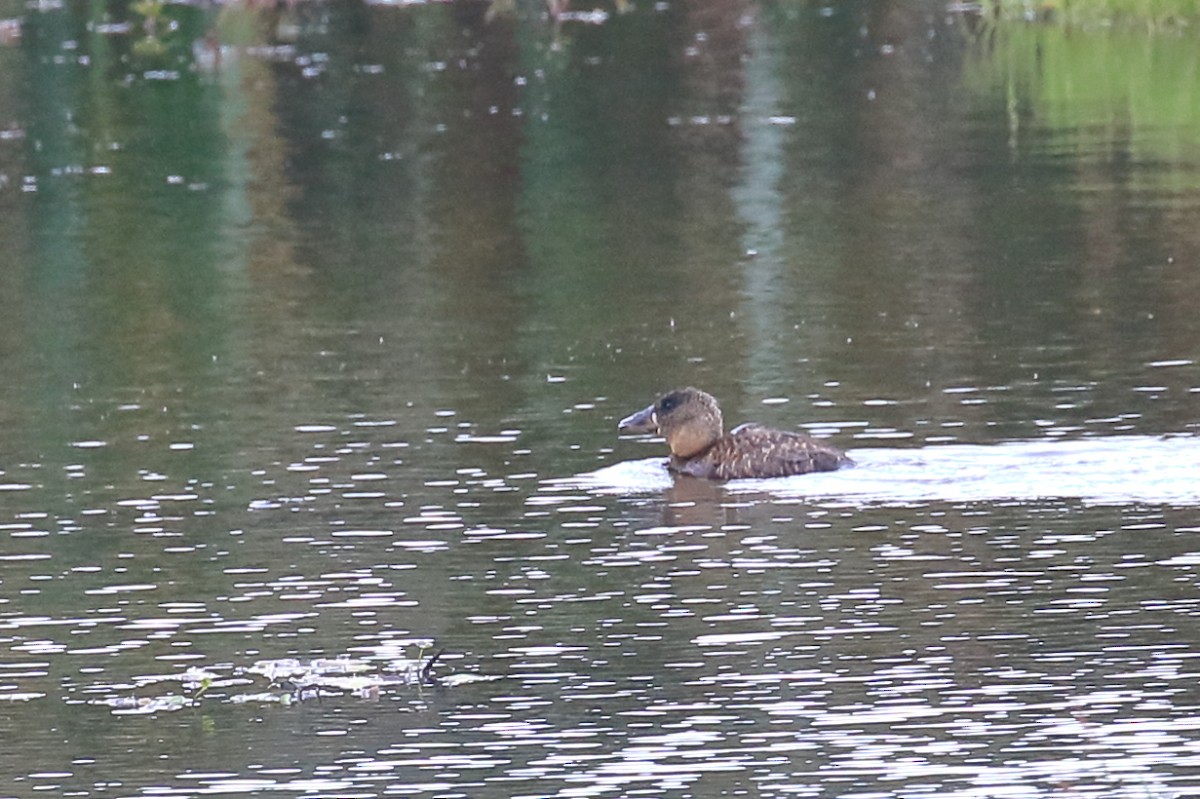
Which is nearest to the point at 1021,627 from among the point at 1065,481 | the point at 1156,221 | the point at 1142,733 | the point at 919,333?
the point at 1142,733

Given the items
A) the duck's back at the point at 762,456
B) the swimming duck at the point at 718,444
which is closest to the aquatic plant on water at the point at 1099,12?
the swimming duck at the point at 718,444

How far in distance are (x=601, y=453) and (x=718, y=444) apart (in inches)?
23.1

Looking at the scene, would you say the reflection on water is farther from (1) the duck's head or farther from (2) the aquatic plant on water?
(2) the aquatic plant on water

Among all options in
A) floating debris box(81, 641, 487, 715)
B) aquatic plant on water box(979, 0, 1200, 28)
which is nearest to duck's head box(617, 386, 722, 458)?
floating debris box(81, 641, 487, 715)

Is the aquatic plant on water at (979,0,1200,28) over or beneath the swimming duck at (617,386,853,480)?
beneath

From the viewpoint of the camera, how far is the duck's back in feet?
43.9

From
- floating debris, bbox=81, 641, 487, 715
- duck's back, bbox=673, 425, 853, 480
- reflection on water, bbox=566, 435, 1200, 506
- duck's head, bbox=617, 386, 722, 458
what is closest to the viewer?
floating debris, bbox=81, 641, 487, 715

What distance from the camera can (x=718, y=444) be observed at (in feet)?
46.3

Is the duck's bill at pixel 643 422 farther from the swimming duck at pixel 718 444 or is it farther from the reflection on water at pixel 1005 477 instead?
the reflection on water at pixel 1005 477

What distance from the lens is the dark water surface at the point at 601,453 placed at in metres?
9.34

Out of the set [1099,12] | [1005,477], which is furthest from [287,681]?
[1099,12]

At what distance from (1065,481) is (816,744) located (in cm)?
412

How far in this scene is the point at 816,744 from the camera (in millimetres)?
9016

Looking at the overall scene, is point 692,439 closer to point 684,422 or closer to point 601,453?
point 684,422
